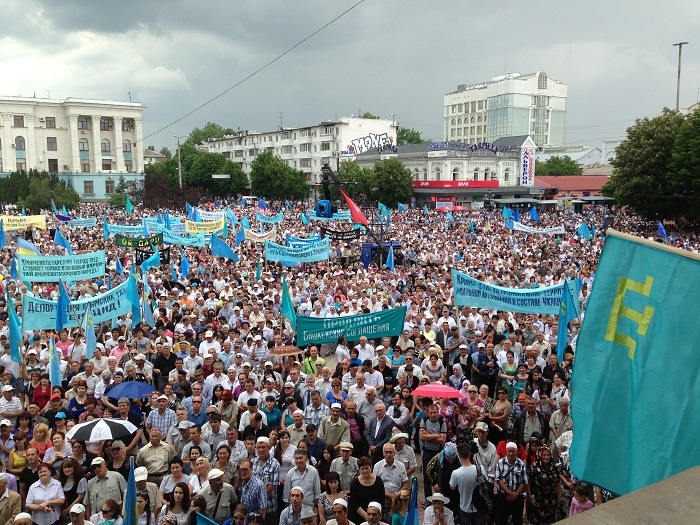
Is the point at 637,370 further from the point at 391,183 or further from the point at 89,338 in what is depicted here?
the point at 391,183

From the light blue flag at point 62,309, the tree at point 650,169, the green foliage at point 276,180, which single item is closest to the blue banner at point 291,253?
the light blue flag at point 62,309

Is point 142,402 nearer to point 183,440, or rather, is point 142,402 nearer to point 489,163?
point 183,440

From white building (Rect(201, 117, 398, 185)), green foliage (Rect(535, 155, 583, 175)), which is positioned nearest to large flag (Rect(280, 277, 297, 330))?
white building (Rect(201, 117, 398, 185))

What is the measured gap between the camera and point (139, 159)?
9406 centimetres

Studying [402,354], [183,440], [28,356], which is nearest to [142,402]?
[183,440]

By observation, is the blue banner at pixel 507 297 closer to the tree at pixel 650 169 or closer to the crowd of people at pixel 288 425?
the crowd of people at pixel 288 425

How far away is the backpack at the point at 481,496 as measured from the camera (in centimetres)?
632

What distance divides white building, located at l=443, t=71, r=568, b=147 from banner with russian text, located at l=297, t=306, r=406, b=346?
111m

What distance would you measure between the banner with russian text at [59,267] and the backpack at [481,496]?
10.8 m

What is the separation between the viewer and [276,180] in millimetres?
75000

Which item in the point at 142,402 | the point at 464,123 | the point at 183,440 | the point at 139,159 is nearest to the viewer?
the point at 183,440

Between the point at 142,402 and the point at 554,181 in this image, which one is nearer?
the point at 142,402

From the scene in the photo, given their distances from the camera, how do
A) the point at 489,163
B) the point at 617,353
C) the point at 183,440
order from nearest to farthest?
the point at 617,353 < the point at 183,440 < the point at 489,163

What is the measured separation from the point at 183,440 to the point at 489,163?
7039 centimetres
